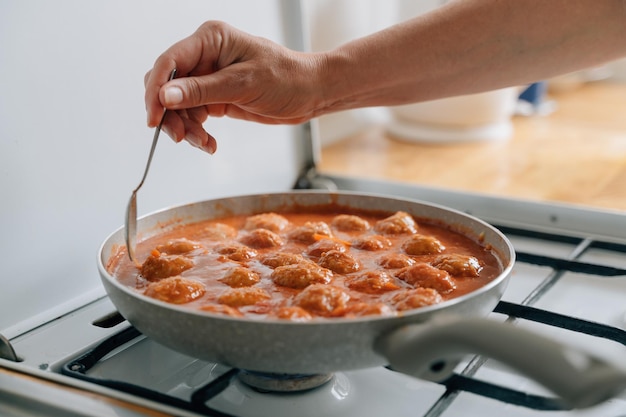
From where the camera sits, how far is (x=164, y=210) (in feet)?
4.03

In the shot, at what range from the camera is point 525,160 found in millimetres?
1901

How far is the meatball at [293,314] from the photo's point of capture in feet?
2.83

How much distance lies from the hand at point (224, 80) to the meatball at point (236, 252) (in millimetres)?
175

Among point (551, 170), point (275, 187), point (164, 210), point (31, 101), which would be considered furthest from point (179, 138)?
point (551, 170)

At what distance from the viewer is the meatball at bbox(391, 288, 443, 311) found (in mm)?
892

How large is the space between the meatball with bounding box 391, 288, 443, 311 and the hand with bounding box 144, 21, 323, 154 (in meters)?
0.40

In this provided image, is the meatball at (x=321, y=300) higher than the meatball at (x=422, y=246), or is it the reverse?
the meatball at (x=321, y=300)

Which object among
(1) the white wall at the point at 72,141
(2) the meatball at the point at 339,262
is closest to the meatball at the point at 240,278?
(2) the meatball at the point at 339,262

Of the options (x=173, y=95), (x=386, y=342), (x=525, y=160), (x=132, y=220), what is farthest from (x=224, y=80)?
(x=525, y=160)

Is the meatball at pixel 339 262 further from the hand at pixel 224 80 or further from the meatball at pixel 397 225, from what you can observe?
the hand at pixel 224 80

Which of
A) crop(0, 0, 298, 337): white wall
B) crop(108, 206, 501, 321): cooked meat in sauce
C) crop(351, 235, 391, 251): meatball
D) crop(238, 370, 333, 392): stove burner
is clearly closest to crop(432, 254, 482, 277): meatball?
crop(108, 206, 501, 321): cooked meat in sauce

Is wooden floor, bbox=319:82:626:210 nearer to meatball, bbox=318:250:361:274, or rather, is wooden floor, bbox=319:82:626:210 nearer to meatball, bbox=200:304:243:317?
meatball, bbox=318:250:361:274

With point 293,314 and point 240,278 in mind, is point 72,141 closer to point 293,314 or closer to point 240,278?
point 240,278

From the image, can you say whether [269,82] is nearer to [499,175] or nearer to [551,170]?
[499,175]
